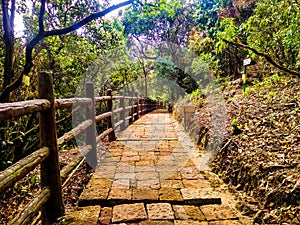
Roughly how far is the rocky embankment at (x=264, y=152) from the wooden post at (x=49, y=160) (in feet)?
4.45

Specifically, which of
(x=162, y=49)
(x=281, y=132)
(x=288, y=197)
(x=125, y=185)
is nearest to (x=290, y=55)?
(x=281, y=132)

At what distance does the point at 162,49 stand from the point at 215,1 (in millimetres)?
9437

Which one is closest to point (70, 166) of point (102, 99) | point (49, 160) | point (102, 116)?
point (49, 160)

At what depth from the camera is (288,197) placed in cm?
168

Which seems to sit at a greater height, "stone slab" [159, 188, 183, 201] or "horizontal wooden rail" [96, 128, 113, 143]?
"horizontal wooden rail" [96, 128, 113, 143]

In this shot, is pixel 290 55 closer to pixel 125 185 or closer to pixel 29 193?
pixel 125 185

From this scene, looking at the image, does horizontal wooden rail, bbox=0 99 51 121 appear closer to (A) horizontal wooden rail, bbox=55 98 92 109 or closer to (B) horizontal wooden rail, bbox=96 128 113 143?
(A) horizontal wooden rail, bbox=55 98 92 109

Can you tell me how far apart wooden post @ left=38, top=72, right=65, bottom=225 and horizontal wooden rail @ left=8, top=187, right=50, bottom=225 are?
0.07m

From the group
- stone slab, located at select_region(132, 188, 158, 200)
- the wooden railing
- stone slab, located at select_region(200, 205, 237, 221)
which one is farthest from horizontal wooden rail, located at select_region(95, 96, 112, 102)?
stone slab, located at select_region(200, 205, 237, 221)

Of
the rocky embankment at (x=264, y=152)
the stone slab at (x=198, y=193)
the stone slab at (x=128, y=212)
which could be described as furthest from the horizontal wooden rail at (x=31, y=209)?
the rocky embankment at (x=264, y=152)

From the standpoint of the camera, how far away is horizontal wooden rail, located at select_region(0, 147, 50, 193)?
44.8 inches

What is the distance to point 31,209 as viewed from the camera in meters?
1.38

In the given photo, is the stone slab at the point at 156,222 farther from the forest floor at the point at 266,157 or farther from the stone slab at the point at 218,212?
the forest floor at the point at 266,157

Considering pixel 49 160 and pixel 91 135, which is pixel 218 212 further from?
pixel 91 135
